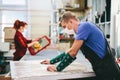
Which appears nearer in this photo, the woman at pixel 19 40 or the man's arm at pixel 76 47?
the man's arm at pixel 76 47

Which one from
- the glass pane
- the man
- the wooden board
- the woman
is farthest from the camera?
the glass pane

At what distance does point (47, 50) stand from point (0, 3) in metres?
2.21

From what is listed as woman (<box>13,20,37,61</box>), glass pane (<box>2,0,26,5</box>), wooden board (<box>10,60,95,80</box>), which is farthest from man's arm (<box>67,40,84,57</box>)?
glass pane (<box>2,0,26,5</box>)

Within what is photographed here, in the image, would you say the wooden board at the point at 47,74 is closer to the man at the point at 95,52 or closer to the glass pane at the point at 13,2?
the man at the point at 95,52

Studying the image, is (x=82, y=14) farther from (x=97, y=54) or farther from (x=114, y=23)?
(x=97, y=54)

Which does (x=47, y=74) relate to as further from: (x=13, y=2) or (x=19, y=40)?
(x=13, y=2)

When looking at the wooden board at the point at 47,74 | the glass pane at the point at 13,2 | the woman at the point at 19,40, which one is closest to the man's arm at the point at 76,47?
the wooden board at the point at 47,74

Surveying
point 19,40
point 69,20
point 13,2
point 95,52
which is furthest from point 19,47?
point 13,2

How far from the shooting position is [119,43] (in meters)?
4.02

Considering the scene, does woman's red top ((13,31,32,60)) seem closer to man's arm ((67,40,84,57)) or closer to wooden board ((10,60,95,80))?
wooden board ((10,60,95,80))

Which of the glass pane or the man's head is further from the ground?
the glass pane

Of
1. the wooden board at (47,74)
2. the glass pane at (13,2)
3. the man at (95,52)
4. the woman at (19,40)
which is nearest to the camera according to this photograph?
the wooden board at (47,74)

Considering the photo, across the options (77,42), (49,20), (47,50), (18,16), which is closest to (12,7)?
(18,16)

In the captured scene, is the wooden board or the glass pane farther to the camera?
the glass pane
